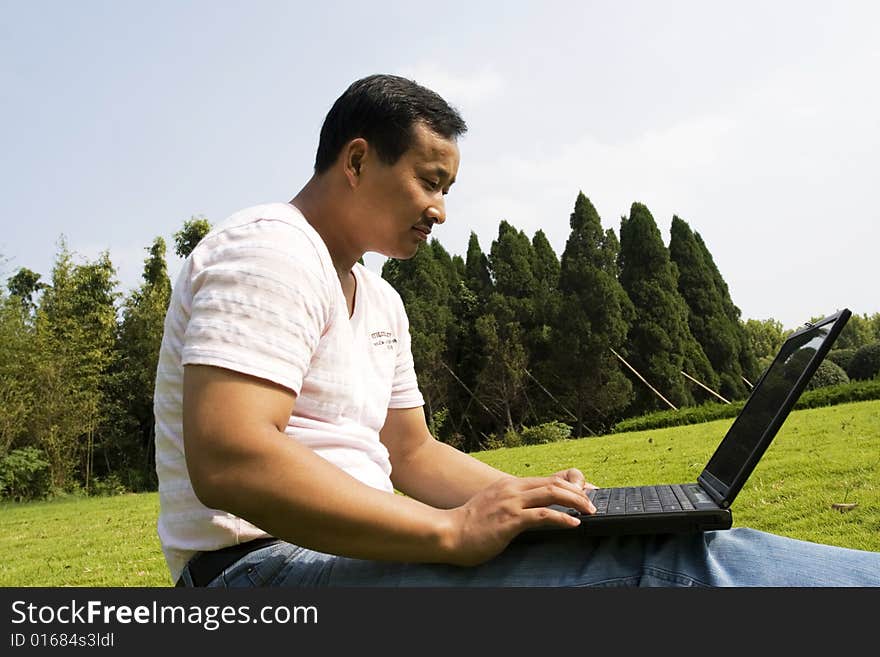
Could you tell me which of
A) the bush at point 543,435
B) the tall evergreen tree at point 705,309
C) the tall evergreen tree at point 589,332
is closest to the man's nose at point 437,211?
the bush at point 543,435

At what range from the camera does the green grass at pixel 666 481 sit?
15.2 feet

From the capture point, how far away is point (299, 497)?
107cm

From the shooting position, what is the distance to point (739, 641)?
103 cm

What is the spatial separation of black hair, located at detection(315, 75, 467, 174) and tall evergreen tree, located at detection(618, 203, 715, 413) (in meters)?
18.3

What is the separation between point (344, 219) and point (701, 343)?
21.1 m

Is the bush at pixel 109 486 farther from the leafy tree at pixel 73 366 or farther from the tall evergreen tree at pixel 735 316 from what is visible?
the tall evergreen tree at pixel 735 316

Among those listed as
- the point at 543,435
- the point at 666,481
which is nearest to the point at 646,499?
the point at 666,481

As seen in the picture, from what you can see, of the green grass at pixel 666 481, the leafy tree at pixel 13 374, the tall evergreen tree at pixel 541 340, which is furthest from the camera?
the tall evergreen tree at pixel 541 340

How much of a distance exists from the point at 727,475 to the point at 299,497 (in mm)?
777

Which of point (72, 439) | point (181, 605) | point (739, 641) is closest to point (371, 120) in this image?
point (181, 605)

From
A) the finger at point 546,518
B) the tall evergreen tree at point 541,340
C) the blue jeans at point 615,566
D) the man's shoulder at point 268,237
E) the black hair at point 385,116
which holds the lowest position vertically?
the blue jeans at point 615,566

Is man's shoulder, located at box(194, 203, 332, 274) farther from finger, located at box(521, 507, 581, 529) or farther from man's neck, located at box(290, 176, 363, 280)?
finger, located at box(521, 507, 581, 529)

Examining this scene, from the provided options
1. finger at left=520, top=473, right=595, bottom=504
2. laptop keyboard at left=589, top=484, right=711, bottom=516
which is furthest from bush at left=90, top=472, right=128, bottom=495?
finger at left=520, top=473, right=595, bottom=504

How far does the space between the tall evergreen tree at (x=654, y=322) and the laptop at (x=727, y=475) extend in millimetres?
17936
